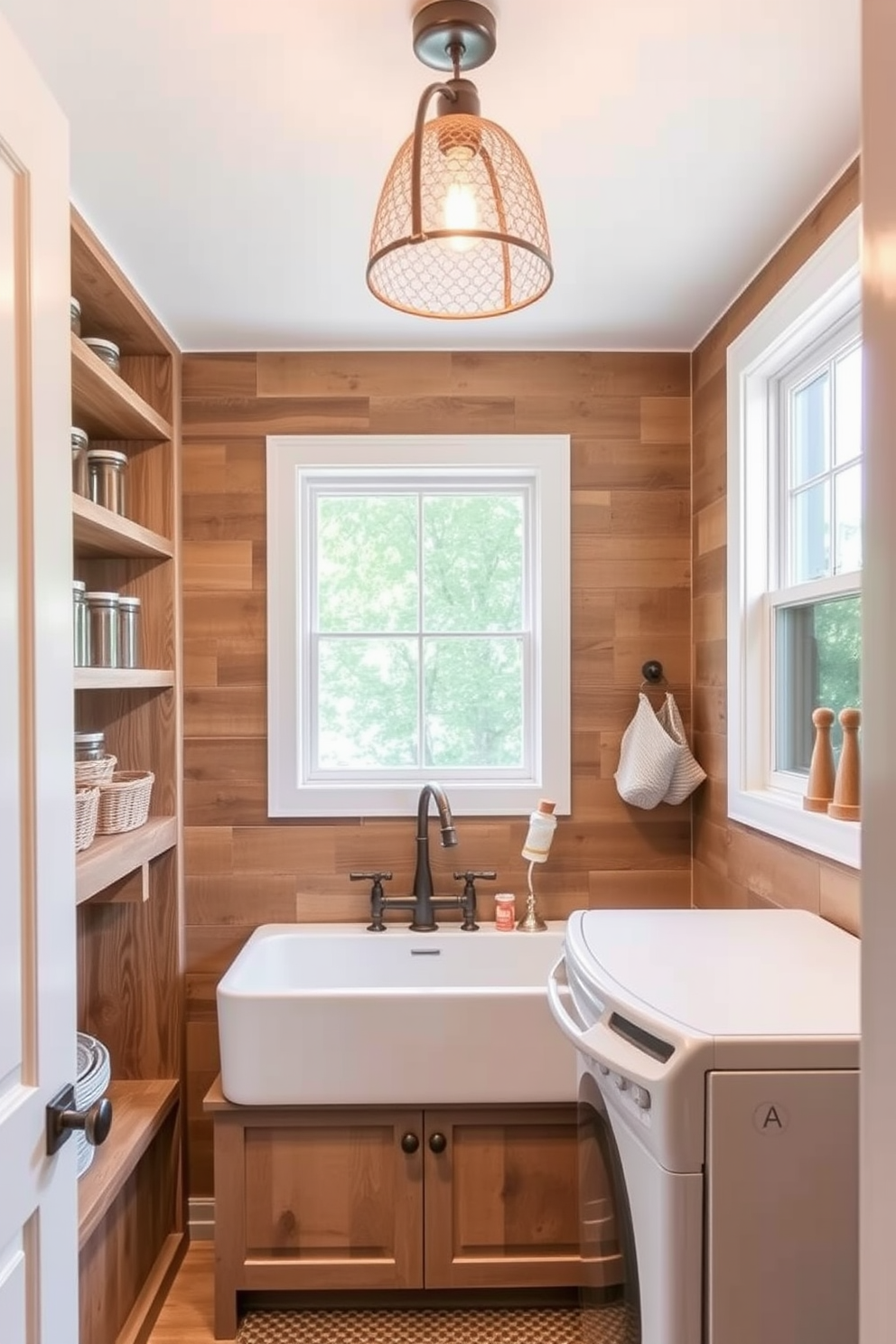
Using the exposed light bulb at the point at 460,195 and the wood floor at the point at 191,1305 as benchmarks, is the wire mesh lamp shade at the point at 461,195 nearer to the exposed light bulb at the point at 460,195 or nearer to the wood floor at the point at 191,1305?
the exposed light bulb at the point at 460,195

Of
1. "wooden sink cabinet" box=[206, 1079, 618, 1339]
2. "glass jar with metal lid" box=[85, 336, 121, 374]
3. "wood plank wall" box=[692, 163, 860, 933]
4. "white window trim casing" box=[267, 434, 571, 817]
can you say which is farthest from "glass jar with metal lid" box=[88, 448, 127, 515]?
"wood plank wall" box=[692, 163, 860, 933]

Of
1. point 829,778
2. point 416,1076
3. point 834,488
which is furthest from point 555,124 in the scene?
point 416,1076

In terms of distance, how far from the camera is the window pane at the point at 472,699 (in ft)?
8.30

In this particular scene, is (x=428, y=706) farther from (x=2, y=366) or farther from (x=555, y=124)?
(x=2, y=366)

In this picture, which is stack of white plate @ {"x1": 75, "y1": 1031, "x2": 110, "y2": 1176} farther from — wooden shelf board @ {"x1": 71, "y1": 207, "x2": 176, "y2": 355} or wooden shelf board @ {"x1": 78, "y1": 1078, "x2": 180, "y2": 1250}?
wooden shelf board @ {"x1": 71, "y1": 207, "x2": 176, "y2": 355}

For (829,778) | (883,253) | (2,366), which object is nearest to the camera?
(883,253)

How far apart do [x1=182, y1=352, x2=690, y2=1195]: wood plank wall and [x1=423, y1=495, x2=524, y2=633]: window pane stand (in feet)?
0.67

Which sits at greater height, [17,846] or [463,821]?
[17,846]

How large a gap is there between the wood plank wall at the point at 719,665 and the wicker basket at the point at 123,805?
1.47 meters

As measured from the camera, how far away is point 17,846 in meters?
0.94

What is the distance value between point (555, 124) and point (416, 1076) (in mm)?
1921

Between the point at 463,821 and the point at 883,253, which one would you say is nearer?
the point at 883,253

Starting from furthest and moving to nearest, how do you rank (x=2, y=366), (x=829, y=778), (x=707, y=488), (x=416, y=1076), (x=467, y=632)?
1. (x=467, y=632)
2. (x=707, y=488)
3. (x=416, y=1076)
4. (x=829, y=778)
5. (x=2, y=366)

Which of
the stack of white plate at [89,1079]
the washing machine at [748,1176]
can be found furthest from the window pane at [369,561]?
the washing machine at [748,1176]
